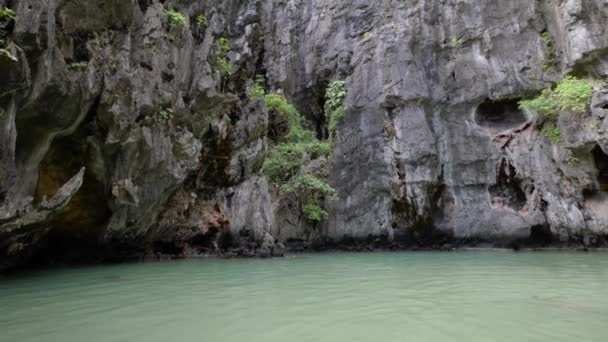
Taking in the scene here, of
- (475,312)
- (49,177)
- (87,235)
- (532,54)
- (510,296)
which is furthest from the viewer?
(532,54)

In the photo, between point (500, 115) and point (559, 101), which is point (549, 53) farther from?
point (559, 101)

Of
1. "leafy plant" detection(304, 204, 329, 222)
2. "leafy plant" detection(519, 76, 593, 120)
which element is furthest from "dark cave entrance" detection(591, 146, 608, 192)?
"leafy plant" detection(304, 204, 329, 222)

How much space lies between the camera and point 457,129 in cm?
1914

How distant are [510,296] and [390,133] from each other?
1477cm

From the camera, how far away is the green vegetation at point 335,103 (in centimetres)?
2095

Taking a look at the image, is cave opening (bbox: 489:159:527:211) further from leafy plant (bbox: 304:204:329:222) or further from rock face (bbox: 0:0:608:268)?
leafy plant (bbox: 304:204:329:222)

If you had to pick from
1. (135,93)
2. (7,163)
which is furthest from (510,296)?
(135,93)

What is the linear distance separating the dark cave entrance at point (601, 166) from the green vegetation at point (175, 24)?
48.8ft

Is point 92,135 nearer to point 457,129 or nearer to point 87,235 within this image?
point 87,235

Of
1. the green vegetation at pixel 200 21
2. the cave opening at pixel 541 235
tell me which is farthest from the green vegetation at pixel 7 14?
the cave opening at pixel 541 235

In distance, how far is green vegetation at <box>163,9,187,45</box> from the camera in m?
12.2

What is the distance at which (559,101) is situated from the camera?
610 inches

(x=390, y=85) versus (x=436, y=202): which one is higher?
(x=390, y=85)

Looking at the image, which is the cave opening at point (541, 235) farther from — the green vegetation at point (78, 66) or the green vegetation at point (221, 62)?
the green vegetation at point (78, 66)
